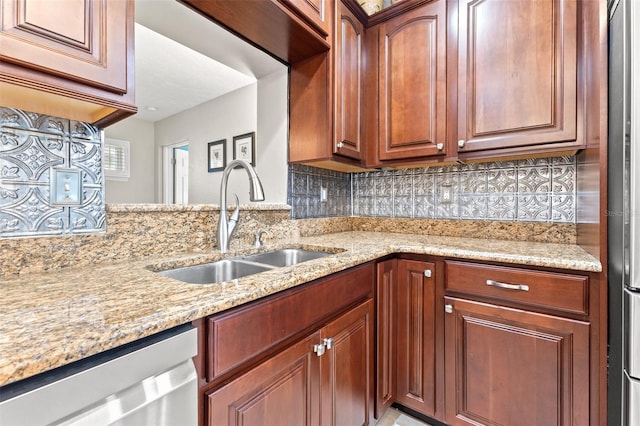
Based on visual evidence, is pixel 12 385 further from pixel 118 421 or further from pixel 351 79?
pixel 351 79

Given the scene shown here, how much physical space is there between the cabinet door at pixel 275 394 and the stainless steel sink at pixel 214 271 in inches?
19.1

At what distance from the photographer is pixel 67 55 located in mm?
708

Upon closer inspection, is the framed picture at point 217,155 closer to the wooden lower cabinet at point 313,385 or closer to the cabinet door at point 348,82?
the cabinet door at point 348,82

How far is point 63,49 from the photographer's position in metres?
0.70

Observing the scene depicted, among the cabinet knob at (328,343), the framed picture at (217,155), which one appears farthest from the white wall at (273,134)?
the cabinet knob at (328,343)

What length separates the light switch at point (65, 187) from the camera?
0.95 metres

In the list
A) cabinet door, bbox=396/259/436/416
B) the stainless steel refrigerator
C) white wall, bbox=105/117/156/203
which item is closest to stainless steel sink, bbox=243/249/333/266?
cabinet door, bbox=396/259/436/416

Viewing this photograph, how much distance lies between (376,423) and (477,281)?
0.84 metres

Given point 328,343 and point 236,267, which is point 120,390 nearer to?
point 328,343

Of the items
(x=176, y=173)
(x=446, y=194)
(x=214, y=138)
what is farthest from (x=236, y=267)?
(x=176, y=173)

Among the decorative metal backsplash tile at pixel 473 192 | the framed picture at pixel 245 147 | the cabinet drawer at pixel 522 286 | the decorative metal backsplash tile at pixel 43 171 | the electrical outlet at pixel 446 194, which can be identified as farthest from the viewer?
the framed picture at pixel 245 147

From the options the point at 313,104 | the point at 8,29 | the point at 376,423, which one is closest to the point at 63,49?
the point at 8,29

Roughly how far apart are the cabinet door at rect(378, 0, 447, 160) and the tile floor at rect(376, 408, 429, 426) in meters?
1.42

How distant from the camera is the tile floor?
1.51 m
